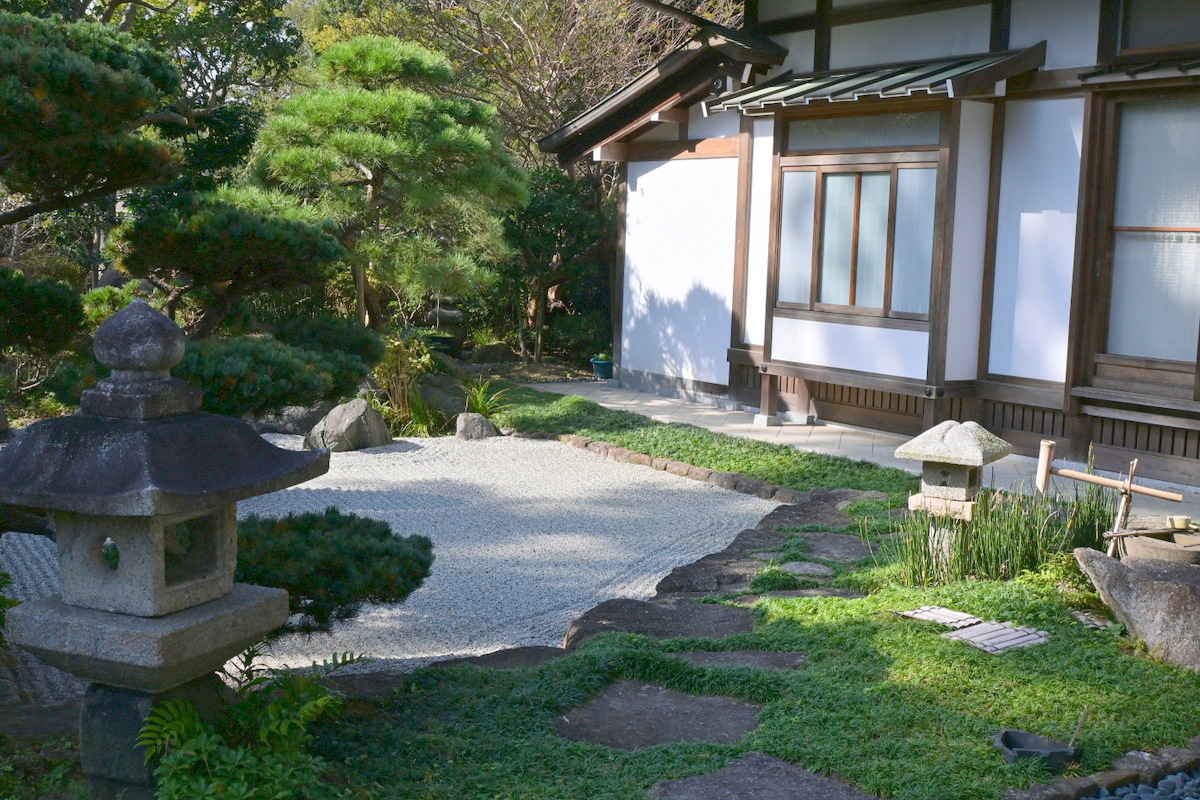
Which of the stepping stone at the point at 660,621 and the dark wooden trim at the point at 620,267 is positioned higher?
the dark wooden trim at the point at 620,267

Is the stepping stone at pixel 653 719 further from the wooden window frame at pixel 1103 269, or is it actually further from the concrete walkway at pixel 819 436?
the wooden window frame at pixel 1103 269

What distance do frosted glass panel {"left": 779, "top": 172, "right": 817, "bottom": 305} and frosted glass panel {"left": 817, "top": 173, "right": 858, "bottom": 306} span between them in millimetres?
157

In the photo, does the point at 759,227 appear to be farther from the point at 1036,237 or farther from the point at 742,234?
the point at 1036,237

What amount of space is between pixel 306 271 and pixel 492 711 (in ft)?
6.90

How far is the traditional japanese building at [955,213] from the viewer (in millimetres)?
8523

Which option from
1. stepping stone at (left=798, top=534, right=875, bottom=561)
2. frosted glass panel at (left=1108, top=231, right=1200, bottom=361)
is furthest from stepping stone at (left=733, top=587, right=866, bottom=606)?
frosted glass panel at (left=1108, top=231, right=1200, bottom=361)

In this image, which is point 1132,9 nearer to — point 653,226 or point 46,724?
point 653,226

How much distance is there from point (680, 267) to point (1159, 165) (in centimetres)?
547

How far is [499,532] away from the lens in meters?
7.88

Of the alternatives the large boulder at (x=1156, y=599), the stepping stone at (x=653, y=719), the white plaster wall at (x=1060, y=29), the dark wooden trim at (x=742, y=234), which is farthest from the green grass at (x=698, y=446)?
the stepping stone at (x=653, y=719)

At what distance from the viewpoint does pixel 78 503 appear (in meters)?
3.03

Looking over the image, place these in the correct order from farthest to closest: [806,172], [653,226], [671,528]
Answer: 1. [653,226]
2. [806,172]
3. [671,528]

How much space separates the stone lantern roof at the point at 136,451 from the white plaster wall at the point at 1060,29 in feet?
25.4

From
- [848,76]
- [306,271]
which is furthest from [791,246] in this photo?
[306,271]
